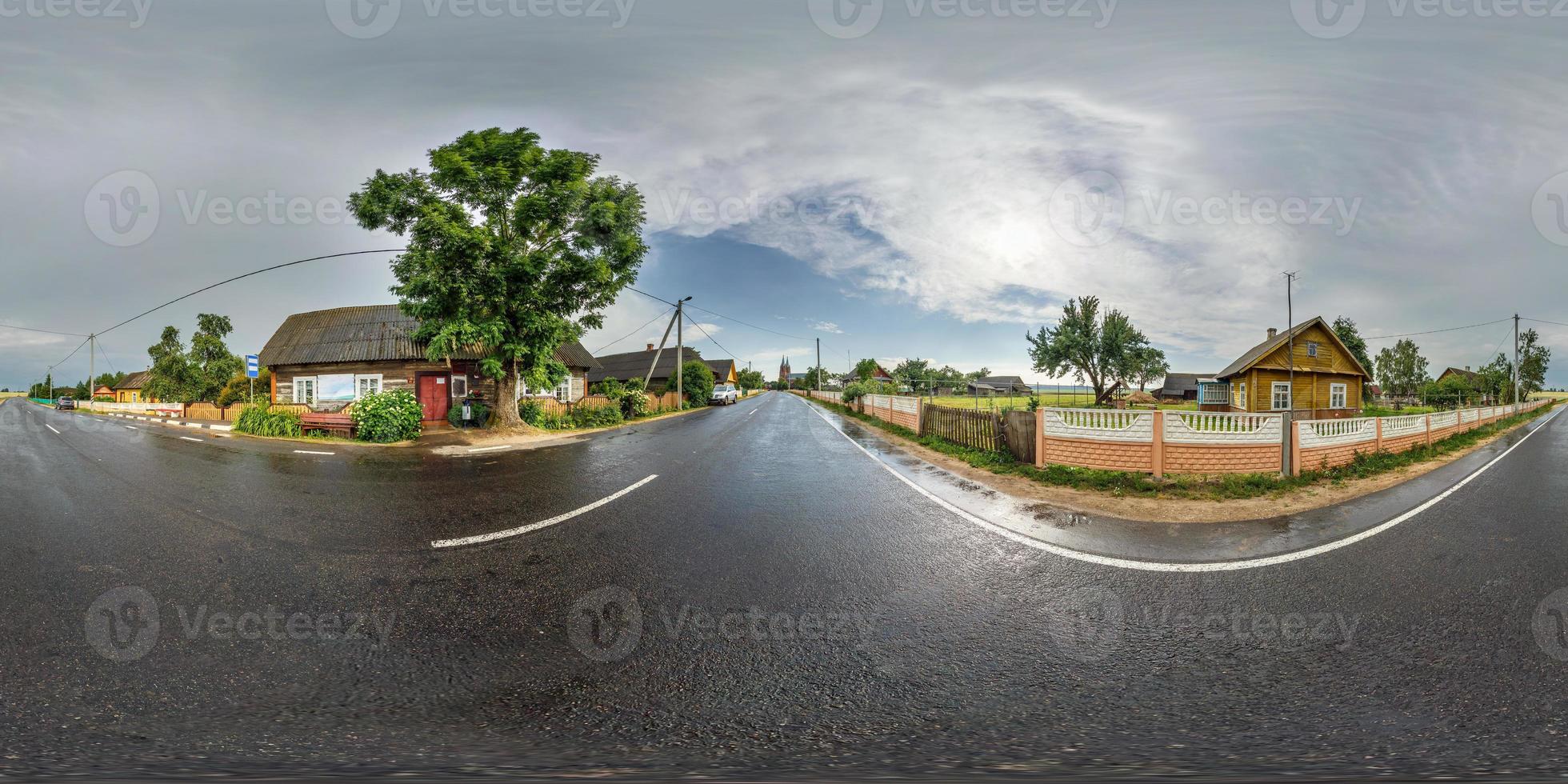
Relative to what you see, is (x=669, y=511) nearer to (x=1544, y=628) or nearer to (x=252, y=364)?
(x=1544, y=628)

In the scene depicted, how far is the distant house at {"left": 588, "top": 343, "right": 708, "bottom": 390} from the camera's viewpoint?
46.8m

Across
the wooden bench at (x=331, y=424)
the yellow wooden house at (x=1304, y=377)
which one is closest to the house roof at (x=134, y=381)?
the wooden bench at (x=331, y=424)

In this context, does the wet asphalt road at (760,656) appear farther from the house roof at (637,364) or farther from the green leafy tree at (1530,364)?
the green leafy tree at (1530,364)

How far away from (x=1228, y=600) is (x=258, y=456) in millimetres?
16526

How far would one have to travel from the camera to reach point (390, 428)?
1562 cm

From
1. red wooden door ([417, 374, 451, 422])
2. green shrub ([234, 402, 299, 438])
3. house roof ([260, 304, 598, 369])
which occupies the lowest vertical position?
green shrub ([234, 402, 299, 438])

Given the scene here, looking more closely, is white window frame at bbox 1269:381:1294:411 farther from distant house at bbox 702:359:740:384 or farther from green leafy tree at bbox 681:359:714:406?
distant house at bbox 702:359:740:384

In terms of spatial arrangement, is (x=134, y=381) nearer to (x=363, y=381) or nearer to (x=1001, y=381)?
(x=363, y=381)

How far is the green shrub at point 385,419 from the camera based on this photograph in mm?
15570

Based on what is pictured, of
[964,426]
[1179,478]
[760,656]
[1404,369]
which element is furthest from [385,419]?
[1404,369]

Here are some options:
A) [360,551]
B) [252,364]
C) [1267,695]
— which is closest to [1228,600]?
[1267,695]

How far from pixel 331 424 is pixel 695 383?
24243 mm

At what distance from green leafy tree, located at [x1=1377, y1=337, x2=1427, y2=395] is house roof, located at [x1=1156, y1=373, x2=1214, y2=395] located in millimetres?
17958

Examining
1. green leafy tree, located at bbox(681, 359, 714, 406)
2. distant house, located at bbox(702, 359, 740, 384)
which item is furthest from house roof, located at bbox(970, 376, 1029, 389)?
green leafy tree, located at bbox(681, 359, 714, 406)
